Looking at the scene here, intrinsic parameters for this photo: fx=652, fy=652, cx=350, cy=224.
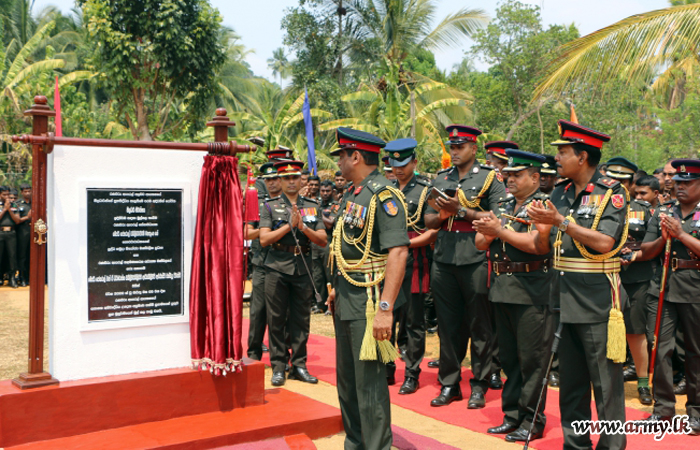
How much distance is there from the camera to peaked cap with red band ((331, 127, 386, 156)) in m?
4.33

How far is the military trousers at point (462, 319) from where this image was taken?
19.6 ft

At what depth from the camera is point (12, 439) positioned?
4246 millimetres

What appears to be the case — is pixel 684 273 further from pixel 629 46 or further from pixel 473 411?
pixel 629 46

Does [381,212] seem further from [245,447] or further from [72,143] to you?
[72,143]

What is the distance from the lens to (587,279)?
435 cm

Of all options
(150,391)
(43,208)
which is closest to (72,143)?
(43,208)

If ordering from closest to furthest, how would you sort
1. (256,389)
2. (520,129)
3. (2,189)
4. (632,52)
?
(256,389) → (632,52) → (2,189) → (520,129)

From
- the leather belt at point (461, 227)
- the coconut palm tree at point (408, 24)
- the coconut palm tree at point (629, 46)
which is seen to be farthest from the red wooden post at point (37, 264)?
the coconut palm tree at point (408, 24)

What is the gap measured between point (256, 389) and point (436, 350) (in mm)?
3762

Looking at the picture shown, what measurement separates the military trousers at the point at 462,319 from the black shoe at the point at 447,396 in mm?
52

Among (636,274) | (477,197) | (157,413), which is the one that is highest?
(477,197)

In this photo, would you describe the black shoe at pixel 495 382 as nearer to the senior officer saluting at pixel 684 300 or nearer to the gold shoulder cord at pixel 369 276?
the senior officer saluting at pixel 684 300

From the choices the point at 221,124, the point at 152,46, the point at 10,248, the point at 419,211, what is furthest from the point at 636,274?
the point at 152,46

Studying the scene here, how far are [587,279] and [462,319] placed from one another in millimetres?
1984
